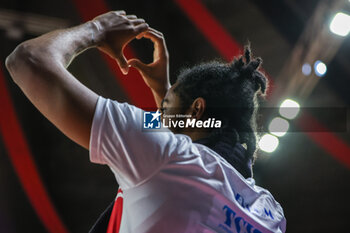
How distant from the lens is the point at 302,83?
2.83m

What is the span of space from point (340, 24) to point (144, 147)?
7.40 feet

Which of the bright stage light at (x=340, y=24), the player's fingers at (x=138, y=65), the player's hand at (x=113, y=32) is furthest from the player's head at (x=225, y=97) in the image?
the bright stage light at (x=340, y=24)

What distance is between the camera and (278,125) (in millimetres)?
2961

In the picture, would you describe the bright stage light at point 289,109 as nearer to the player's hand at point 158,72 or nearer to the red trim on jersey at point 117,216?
the player's hand at point 158,72

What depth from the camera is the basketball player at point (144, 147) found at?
0.59 m

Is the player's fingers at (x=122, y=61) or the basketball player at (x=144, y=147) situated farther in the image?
the player's fingers at (x=122, y=61)

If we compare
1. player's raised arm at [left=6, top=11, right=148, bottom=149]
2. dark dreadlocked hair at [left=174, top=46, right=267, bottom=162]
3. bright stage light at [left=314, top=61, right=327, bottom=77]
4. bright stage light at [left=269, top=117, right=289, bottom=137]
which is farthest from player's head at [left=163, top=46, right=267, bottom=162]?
bright stage light at [left=269, top=117, right=289, bottom=137]

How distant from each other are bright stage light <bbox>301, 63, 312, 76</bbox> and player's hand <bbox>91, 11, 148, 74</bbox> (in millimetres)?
2219

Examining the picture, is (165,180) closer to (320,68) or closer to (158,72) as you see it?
(158,72)

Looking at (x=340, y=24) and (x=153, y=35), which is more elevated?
(x=340, y=24)

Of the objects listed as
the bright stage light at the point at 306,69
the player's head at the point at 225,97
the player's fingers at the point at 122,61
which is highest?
the bright stage light at the point at 306,69

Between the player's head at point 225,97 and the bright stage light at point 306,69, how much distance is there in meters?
1.83

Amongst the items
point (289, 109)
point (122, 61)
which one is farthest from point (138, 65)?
point (289, 109)

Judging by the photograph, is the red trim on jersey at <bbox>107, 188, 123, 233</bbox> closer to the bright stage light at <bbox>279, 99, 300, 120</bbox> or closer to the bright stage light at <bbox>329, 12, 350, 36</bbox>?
the bright stage light at <bbox>329, 12, 350, 36</bbox>
